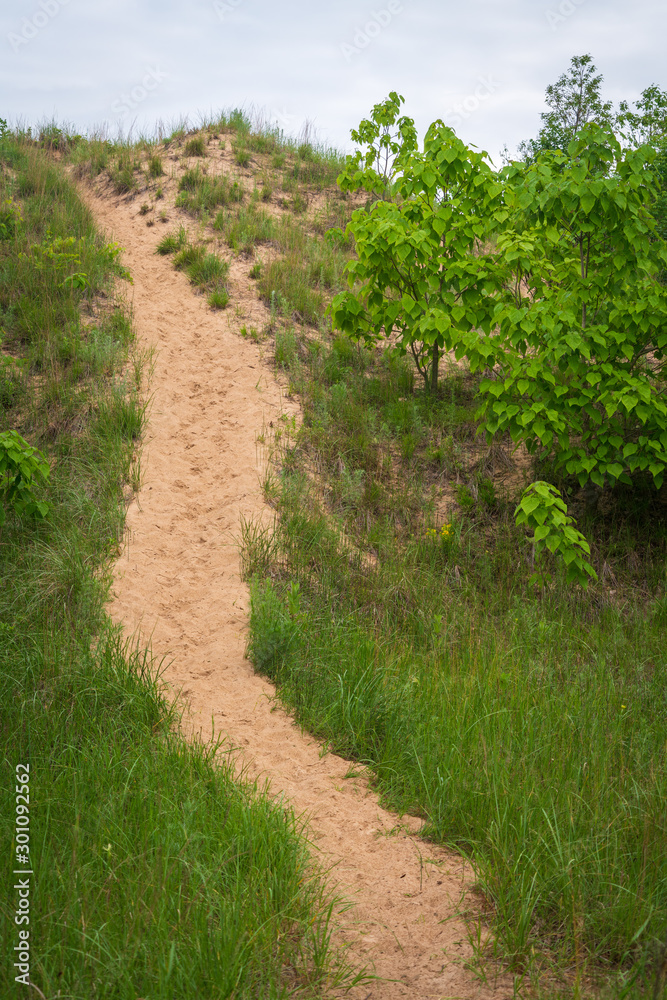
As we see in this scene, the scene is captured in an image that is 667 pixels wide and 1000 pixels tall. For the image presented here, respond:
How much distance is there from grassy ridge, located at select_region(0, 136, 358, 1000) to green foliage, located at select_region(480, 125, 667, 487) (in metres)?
3.93

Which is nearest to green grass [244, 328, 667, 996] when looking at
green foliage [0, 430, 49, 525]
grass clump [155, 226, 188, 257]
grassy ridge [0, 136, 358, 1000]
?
grassy ridge [0, 136, 358, 1000]

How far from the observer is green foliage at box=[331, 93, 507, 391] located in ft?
24.8

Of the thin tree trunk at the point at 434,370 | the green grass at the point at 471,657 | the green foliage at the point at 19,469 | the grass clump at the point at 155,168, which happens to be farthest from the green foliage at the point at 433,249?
the grass clump at the point at 155,168

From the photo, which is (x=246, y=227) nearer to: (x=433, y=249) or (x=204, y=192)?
(x=204, y=192)

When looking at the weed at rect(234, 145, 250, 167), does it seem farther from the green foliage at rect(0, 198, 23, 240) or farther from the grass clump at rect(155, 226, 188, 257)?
the green foliage at rect(0, 198, 23, 240)

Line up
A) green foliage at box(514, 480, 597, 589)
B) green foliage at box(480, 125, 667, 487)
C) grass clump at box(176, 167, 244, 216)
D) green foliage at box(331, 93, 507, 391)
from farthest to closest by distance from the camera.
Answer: grass clump at box(176, 167, 244, 216), green foliage at box(331, 93, 507, 391), green foliage at box(480, 125, 667, 487), green foliage at box(514, 480, 597, 589)

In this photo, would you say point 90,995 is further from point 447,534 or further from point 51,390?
point 51,390

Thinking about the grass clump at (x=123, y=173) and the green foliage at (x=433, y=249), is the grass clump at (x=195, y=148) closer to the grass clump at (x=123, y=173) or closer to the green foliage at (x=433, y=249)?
the grass clump at (x=123, y=173)

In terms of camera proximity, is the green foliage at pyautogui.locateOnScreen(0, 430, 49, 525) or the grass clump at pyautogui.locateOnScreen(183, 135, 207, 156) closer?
the green foliage at pyautogui.locateOnScreen(0, 430, 49, 525)

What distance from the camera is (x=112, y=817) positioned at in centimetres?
340

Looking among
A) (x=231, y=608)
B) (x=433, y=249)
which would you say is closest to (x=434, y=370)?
(x=433, y=249)

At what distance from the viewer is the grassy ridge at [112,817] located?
108 inches

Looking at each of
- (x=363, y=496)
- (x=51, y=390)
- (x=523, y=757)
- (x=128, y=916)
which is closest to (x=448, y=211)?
(x=363, y=496)

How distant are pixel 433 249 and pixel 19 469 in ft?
16.5
